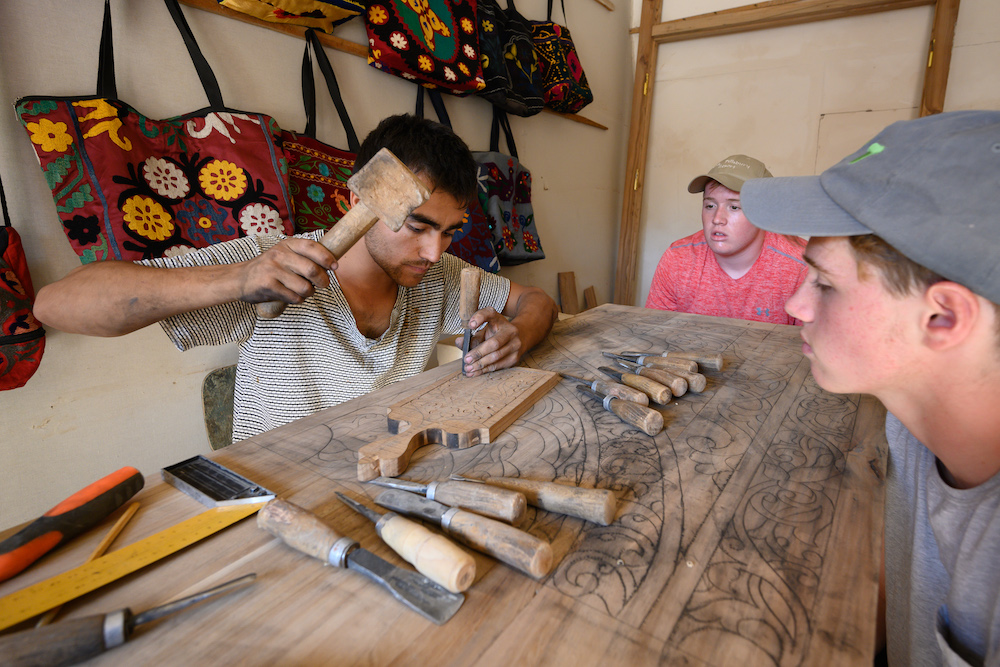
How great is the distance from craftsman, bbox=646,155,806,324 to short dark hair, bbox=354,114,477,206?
6.14 feet

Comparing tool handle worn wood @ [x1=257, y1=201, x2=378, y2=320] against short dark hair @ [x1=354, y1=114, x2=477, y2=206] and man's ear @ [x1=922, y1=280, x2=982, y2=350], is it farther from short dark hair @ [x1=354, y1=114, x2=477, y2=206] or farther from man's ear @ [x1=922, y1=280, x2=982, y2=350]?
man's ear @ [x1=922, y1=280, x2=982, y2=350]

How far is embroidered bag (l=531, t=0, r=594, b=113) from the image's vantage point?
409 centimetres

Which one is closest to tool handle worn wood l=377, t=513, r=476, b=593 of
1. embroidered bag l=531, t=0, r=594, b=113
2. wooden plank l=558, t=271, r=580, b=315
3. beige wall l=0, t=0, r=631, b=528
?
beige wall l=0, t=0, r=631, b=528

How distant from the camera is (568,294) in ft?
17.6

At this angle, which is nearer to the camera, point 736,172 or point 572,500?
point 572,500

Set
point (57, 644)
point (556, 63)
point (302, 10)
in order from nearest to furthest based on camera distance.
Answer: point (57, 644), point (302, 10), point (556, 63)

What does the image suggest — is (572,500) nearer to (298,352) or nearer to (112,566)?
(112,566)

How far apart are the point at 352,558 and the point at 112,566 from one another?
1.32 ft

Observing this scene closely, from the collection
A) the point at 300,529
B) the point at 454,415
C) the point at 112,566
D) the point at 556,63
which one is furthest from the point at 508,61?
the point at 112,566

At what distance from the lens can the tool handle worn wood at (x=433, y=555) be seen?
76 centimetres

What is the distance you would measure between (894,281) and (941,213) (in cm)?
16

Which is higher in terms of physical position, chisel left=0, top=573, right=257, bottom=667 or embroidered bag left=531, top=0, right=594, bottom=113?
embroidered bag left=531, top=0, right=594, bottom=113

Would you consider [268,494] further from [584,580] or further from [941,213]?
[941,213]

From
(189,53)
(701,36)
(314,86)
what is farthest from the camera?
(701,36)
